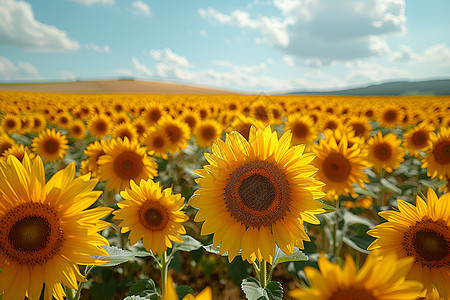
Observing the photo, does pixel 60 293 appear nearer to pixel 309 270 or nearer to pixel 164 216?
pixel 164 216

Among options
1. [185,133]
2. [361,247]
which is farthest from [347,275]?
[185,133]

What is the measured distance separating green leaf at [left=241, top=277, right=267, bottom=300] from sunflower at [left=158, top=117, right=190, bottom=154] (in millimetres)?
4248

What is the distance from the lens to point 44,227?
1.49 m

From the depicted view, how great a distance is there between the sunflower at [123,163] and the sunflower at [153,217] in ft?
4.79

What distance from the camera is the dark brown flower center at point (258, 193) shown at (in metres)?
1.75

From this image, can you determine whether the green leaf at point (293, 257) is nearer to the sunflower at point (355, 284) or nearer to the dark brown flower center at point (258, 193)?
the dark brown flower center at point (258, 193)

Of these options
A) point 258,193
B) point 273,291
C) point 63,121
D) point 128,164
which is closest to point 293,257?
point 273,291

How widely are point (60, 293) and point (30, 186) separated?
0.61m

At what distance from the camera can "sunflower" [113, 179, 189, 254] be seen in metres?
2.52

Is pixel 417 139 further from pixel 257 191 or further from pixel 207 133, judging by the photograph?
pixel 257 191

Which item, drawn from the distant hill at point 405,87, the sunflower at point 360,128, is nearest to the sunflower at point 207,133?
the sunflower at point 360,128

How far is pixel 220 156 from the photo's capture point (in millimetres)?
1764

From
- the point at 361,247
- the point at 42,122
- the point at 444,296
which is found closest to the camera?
the point at 444,296

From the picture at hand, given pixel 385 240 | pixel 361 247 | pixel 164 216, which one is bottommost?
pixel 361 247
